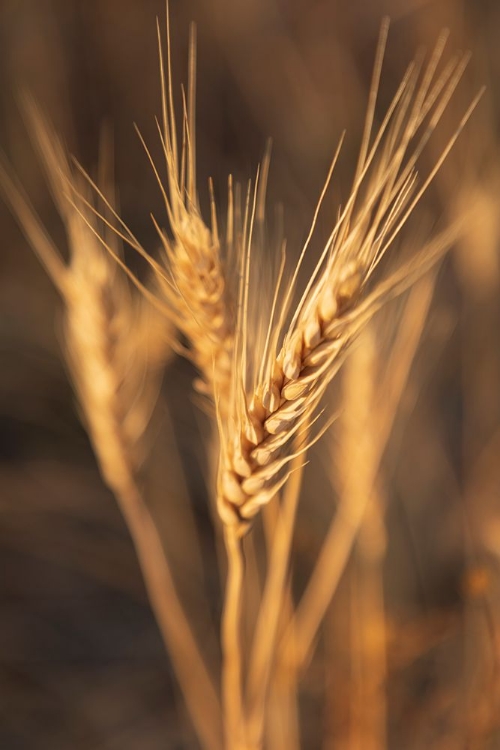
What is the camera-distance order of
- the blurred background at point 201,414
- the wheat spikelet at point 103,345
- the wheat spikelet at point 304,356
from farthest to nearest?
the blurred background at point 201,414 < the wheat spikelet at point 103,345 < the wheat spikelet at point 304,356

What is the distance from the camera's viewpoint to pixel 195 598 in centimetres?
128

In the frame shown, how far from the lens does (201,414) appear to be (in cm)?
133

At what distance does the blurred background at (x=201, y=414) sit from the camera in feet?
3.51

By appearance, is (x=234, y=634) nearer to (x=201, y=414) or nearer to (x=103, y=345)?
(x=103, y=345)

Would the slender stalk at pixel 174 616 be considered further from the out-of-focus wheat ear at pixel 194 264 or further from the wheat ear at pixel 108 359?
the out-of-focus wheat ear at pixel 194 264

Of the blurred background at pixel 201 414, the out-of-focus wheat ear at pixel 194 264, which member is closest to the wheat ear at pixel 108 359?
the out-of-focus wheat ear at pixel 194 264

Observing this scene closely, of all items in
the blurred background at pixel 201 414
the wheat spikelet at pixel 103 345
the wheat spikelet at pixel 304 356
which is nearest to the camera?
the wheat spikelet at pixel 304 356

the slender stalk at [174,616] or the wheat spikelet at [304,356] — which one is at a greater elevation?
the wheat spikelet at [304,356]

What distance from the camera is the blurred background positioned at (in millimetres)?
1071

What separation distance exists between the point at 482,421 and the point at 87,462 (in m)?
0.85

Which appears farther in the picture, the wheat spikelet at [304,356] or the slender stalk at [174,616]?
the slender stalk at [174,616]

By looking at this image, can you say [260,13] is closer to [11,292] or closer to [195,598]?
[11,292]

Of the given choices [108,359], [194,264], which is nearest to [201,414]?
[108,359]

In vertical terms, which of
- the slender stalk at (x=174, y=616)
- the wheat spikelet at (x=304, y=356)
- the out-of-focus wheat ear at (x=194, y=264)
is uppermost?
the out-of-focus wheat ear at (x=194, y=264)
